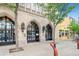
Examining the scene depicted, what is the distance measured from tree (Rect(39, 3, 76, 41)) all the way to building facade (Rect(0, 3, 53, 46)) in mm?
168

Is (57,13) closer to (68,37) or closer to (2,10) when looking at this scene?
(68,37)

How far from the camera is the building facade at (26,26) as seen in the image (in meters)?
5.80

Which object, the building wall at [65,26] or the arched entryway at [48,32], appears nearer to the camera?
the building wall at [65,26]

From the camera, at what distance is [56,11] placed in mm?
5730

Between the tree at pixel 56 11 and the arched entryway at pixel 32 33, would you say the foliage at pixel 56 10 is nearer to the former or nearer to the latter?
the tree at pixel 56 11

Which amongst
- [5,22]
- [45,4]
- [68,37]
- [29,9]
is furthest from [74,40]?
[5,22]

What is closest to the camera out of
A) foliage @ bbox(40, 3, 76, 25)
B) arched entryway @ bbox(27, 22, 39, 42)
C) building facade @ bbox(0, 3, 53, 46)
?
foliage @ bbox(40, 3, 76, 25)

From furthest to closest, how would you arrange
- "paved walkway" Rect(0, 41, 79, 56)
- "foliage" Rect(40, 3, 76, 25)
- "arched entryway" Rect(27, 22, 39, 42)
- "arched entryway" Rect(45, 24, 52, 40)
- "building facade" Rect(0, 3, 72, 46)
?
"arched entryway" Rect(27, 22, 39, 42), "arched entryway" Rect(45, 24, 52, 40), "building facade" Rect(0, 3, 72, 46), "foliage" Rect(40, 3, 76, 25), "paved walkway" Rect(0, 41, 79, 56)

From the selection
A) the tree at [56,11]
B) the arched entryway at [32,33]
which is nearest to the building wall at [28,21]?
the arched entryway at [32,33]

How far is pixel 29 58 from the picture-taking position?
5109 millimetres

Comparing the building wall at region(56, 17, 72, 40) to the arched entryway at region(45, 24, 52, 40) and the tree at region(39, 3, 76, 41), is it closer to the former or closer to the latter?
the tree at region(39, 3, 76, 41)

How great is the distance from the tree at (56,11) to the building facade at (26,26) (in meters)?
0.17

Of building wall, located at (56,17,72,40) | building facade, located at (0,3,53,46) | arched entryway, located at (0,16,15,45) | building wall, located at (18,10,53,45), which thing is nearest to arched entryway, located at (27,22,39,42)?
building facade, located at (0,3,53,46)

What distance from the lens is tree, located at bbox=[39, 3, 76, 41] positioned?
18.0 ft
